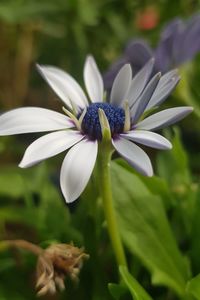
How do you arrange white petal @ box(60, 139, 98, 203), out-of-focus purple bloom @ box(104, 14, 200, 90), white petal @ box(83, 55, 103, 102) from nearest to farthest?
white petal @ box(60, 139, 98, 203), white petal @ box(83, 55, 103, 102), out-of-focus purple bloom @ box(104, 14, 200, 90)

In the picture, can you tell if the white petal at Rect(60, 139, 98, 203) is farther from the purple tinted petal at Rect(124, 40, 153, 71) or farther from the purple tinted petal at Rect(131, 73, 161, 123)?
the purple tinted petal at Rect(124, 40, 153, 71)

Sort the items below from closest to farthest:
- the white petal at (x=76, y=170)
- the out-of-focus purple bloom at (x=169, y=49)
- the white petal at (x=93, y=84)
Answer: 1. the white petal at (x=76, y=170)
2. the white petal at (x=93, y=84)
3. the out-of-focus purple bloom at (x=169, y=49)

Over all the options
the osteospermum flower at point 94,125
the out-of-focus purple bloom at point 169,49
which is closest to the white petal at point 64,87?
the osteospermum flower at point 94,125

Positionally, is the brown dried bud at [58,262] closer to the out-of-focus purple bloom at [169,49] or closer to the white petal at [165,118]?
the white petal at [165,118]

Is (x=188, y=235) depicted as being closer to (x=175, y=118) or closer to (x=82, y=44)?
(x=175, y=118)

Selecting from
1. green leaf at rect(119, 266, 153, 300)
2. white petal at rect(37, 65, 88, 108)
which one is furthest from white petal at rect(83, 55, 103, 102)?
green leaf at rect(119, 266, 153, 300)

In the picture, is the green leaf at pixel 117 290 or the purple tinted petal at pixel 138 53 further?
the purple tinted petal at pixel 138 53
